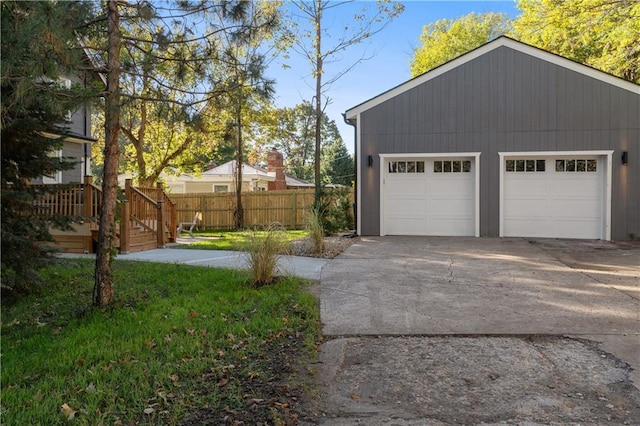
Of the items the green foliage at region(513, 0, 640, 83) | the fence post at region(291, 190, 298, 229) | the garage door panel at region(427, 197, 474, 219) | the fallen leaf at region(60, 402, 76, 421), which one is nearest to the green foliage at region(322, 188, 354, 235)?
the garage door panel at region(427, 197, 474, 219)

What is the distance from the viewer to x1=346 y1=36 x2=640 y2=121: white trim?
11.1 meters

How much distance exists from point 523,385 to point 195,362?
7.85 feet

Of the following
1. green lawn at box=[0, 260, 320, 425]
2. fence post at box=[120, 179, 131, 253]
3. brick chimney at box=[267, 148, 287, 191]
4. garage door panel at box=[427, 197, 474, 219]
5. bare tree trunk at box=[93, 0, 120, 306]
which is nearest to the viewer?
green lawn at box=[0, 260, 320, 425]

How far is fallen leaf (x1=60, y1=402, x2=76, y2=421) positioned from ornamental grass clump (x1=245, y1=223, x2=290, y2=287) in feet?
10.7

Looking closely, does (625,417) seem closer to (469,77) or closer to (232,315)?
(232,315)

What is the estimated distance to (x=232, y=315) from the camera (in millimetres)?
4609

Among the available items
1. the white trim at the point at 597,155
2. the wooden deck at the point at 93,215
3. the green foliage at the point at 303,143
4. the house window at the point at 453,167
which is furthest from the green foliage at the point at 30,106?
the green foliage at the point at 303,143

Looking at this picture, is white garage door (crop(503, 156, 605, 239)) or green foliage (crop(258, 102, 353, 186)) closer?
white garage door (crop(503, 156, 605, 239))

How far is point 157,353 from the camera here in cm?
356

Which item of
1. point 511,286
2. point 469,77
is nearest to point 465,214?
point 469,77

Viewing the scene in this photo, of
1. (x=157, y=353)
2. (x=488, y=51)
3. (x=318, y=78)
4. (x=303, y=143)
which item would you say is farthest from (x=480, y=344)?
(x=303, y=143)

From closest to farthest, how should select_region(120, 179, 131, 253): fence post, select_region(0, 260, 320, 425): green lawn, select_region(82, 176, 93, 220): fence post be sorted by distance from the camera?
select_region(0, 260, 320, 425): green lawn < select_region(82, 176, 93, 220): fence post < select_region(120, 179, 131, 253): fence post

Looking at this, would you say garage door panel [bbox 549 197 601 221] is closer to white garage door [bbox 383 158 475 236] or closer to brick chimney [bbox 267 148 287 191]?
white garage door [bbox 383 158 475 236]

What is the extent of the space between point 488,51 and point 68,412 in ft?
40.4
